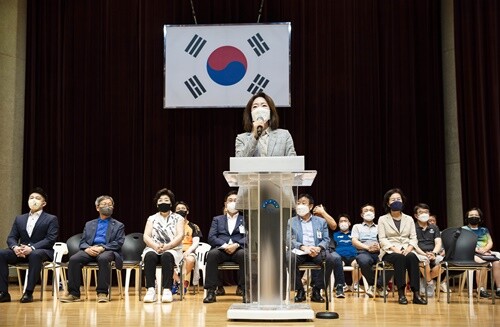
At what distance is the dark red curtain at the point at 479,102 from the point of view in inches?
363

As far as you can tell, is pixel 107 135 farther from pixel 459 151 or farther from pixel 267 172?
pixel 267 172

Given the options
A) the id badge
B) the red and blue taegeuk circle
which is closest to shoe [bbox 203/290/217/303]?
the id badge

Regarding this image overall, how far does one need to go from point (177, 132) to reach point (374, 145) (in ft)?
10.1

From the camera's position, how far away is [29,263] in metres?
7.41

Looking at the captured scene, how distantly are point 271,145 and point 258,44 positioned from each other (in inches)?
217

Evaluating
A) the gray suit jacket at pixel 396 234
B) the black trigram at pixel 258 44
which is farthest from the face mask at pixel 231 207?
the black trigram at pixel 258 44

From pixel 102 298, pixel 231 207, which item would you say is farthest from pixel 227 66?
pixel 102 298

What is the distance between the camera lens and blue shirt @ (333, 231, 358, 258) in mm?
9102

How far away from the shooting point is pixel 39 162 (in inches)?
422

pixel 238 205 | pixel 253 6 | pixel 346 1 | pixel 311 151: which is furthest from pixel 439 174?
pixel 238 205

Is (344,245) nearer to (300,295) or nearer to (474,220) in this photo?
(474,220)

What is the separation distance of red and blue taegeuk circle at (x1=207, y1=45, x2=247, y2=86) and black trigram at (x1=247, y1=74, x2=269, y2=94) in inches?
8.3

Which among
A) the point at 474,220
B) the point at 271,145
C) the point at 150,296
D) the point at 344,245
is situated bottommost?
the point at 150,296

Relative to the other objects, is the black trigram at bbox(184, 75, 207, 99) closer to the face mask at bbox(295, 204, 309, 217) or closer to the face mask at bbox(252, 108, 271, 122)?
the face mask at bbox(295, 204, 309, 217)
